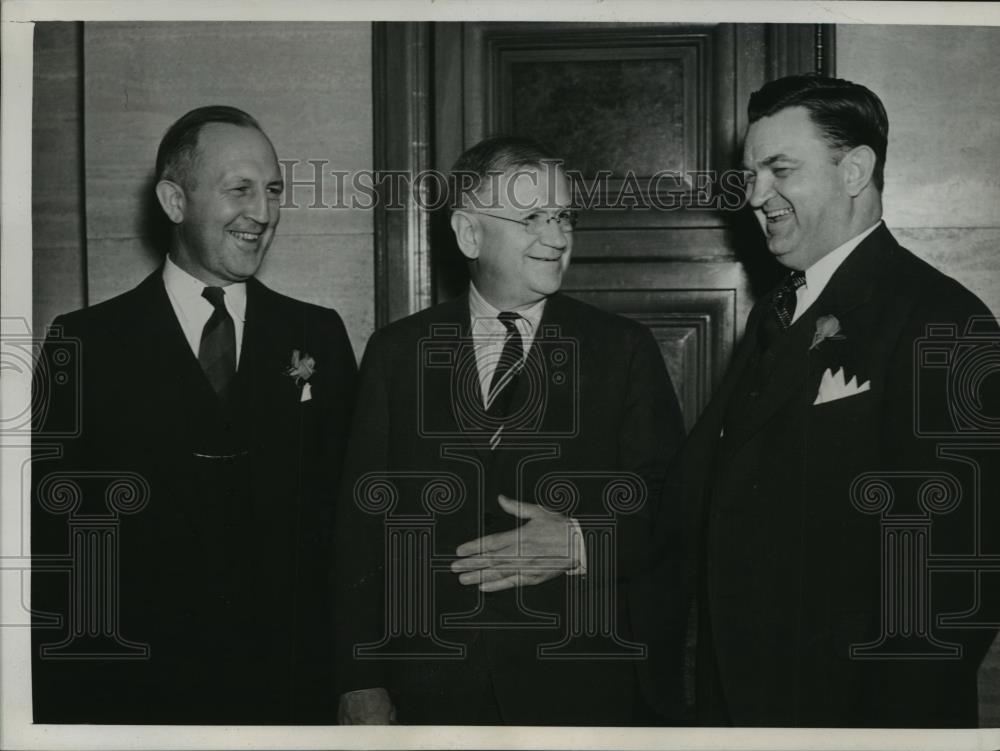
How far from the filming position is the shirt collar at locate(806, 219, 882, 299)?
1985 mm

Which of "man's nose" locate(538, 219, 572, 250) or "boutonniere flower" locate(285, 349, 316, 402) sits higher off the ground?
"man's nose" locate(538, 219, 572, 250)

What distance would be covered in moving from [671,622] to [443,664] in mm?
489

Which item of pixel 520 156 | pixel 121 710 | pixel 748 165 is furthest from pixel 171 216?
pixel 748 165

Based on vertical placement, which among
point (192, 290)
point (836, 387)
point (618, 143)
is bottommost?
point (836, 387)

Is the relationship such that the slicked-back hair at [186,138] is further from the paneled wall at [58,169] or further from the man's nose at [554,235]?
the man's nose at [554,235]

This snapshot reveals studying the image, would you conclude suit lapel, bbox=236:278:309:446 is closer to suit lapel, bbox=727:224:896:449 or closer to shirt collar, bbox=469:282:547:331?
shirt collar, bbox=469:282:547:331

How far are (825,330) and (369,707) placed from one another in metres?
1.22

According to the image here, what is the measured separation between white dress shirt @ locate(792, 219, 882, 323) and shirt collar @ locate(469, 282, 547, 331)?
52 cm

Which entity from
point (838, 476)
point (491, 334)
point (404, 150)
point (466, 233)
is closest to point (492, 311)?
point (491, 334)

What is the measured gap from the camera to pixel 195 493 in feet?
7.06

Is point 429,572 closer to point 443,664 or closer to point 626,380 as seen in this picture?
point 443,664

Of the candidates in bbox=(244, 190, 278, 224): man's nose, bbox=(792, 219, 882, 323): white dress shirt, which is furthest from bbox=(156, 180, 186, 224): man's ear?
bbox=(792, 219, 882, 323): white dress shirt

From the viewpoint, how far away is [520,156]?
80.5 inches

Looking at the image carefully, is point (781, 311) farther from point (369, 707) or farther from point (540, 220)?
point (369, 707)
